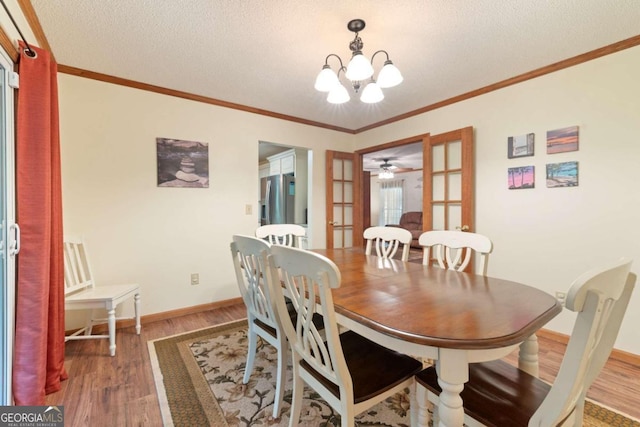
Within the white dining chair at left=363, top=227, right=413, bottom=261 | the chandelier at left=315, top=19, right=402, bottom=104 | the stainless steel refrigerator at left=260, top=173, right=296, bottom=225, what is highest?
the chandelier at left=315, top=19, right=402, bottom=104

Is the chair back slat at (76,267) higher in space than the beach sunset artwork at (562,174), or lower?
lower

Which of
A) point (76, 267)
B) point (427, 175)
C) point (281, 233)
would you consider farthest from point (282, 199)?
point (76, 267)

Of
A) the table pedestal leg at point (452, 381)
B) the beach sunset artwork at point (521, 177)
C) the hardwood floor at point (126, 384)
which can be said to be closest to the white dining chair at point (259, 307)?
the hardwood floor at point (126, 384)

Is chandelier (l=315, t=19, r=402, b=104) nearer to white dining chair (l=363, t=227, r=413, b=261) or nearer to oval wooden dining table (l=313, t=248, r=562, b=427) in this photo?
white dining chair (l=363, t=227, r=413, b=261)

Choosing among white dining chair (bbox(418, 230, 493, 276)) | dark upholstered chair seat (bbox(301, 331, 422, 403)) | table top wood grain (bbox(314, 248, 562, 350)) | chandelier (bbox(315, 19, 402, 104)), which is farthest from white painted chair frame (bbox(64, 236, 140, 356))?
white dining chair (bbox(418, 230, 493, 276))

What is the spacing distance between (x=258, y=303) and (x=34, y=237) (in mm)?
1285

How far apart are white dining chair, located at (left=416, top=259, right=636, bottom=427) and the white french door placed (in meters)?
2.03

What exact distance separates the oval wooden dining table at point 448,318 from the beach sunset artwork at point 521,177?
1541mm

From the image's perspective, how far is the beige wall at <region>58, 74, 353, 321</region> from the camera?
2.46 m

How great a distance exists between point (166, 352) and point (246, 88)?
2.48 metres

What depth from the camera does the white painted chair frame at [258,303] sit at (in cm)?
145

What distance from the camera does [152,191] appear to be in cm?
279

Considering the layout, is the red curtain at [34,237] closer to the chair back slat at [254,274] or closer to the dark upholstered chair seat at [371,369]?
the chair back slat at [254,274]

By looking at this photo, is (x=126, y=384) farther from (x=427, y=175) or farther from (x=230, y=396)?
(x=427, y=175)
